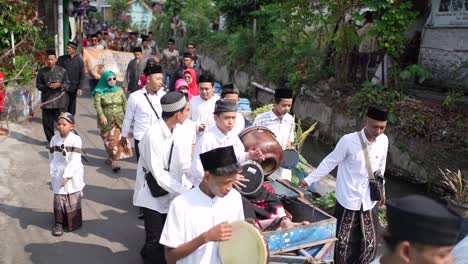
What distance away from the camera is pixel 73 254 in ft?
17.3

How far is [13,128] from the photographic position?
1014cm

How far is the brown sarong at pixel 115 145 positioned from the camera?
7941 mm

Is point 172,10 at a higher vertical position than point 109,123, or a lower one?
higher

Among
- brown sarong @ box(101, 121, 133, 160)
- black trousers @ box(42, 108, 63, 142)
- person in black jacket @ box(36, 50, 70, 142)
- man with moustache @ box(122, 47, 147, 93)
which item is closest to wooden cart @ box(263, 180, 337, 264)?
brown sarong @ box(101, 121, 133, 160)

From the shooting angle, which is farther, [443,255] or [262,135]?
[262,135]

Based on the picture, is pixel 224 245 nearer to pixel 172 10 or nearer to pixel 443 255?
pixel 443 255

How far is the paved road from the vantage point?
529 centimetres

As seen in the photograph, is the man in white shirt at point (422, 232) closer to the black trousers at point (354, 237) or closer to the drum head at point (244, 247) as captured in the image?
the drum head at point (244, 247)

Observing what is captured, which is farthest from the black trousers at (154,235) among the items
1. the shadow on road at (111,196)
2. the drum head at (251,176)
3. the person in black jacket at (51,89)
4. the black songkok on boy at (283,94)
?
the person in black jacket at (51,89)

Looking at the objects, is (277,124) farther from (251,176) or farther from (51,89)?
(51,89)

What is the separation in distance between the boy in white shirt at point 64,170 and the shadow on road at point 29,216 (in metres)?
→ 0.39

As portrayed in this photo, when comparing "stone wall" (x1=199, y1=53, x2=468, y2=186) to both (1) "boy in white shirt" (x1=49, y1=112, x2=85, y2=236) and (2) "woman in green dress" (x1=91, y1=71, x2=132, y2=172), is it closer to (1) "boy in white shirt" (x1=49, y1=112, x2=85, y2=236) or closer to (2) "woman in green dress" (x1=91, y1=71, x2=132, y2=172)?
(2) "woman in green dress" (x1=91, y1=71, x2=132, y2=172)

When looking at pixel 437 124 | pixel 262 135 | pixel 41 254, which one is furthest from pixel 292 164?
pixel 437 124

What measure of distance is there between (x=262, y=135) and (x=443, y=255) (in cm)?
356
